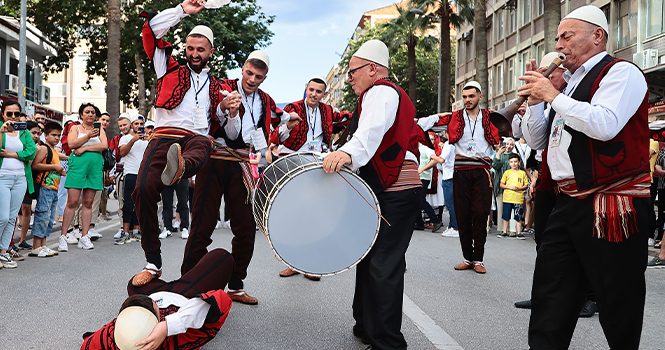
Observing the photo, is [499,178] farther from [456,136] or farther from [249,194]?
[249,194]

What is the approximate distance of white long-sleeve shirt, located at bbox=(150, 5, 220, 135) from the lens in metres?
5.54

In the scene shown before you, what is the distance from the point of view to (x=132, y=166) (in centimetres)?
1104

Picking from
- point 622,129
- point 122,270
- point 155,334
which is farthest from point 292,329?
point 122,270

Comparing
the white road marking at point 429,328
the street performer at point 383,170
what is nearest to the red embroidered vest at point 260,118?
the street performer at point 383,170

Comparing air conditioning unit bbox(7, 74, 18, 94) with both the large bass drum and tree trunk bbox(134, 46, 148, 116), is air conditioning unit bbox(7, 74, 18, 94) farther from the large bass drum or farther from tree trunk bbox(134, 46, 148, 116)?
the large bass drum

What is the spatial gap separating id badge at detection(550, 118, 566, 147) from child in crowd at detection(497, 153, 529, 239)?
31.3 feet

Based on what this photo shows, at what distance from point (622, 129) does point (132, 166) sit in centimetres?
878

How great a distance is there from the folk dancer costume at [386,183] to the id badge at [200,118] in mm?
1620

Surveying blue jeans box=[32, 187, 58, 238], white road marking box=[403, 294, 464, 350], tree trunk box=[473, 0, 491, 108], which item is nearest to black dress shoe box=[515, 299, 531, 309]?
white road marking box=[403, 294, 464, 350]

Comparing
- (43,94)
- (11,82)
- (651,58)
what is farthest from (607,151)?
(43,94)

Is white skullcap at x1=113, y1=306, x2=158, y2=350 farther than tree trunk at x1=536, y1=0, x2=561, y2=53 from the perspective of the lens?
No

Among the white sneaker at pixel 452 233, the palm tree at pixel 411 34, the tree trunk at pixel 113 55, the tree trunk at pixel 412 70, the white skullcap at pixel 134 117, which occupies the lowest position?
the white sneaker at pixel 452 233

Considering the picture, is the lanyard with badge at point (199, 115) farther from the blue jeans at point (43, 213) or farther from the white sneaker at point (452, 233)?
the white sneaker at point (452, 233)

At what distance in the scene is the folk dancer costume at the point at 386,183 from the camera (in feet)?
13.7
